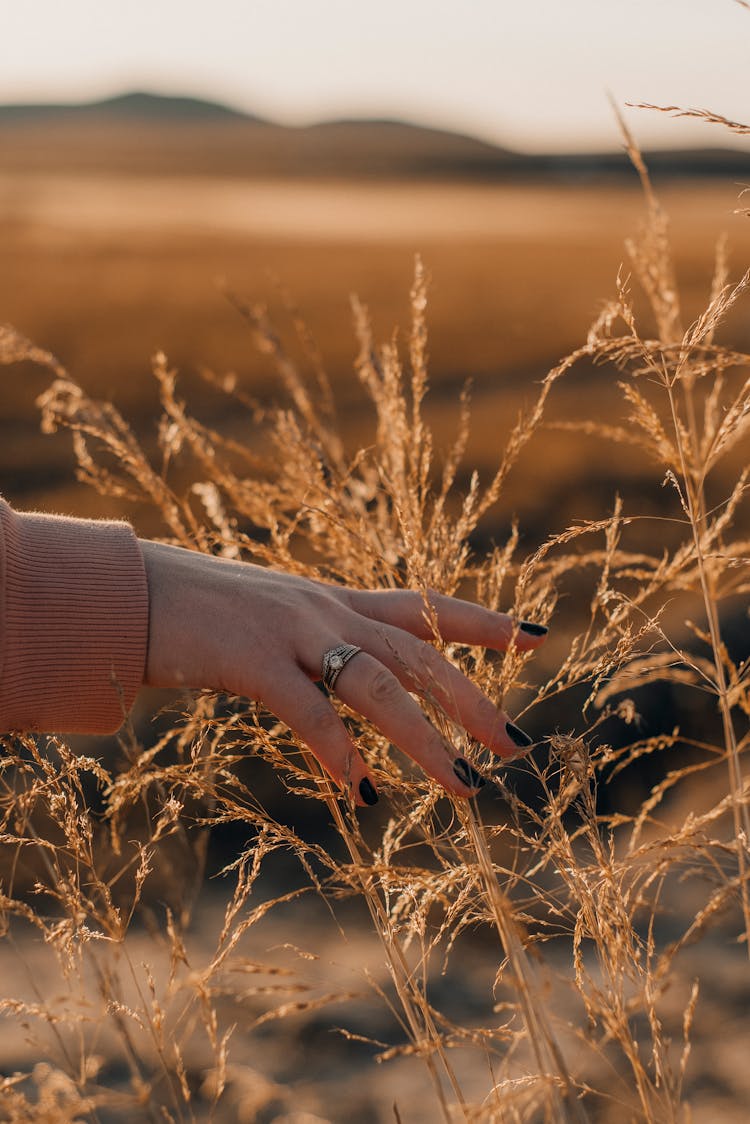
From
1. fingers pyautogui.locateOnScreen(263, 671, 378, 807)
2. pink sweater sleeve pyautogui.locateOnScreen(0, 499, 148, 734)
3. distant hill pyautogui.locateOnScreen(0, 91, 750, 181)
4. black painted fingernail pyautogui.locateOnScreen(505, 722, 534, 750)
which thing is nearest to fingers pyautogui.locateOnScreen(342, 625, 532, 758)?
black painted fingernail pyautogui.locateOnScreen(505, 722, 534, 750)

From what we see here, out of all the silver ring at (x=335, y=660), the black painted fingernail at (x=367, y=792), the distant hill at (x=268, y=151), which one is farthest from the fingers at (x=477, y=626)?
the distant hill at (x=268, y=151)

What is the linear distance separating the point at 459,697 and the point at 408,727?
0.10 metres

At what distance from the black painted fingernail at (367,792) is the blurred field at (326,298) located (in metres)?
0.59

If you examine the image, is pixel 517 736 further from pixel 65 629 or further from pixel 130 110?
pixel 130 110

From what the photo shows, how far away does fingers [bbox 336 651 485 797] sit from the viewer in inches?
49.3

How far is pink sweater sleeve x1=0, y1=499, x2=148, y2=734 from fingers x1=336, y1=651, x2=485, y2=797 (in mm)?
352

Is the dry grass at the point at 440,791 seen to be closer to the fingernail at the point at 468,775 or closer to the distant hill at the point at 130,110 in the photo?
the fingernail at the point at 468,775

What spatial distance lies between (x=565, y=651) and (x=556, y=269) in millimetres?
16337

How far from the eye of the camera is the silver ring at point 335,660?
1319 millimetres

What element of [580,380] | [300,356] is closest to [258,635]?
[580,380]

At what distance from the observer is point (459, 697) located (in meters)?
1.33

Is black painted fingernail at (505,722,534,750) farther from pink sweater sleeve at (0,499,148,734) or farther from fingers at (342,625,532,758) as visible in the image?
pink sweater sleeve at (0,499,148,734)

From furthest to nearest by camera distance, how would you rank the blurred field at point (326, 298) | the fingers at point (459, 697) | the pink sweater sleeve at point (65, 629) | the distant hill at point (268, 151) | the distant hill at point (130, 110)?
1. the distant hill at point (130, 110)
2. the distant hill at point (268, 151)
3. the blurred field at point (326, 298)
4. the pink sweater sleeve at point (65, 629)
5. the fingers at point (459, 697)

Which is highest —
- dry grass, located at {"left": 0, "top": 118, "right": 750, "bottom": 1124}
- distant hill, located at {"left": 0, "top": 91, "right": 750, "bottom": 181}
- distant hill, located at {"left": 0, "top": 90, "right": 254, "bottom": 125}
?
distant hill, located at {"left": 0, "top": 90, "right": 254, "bottom": 125}
